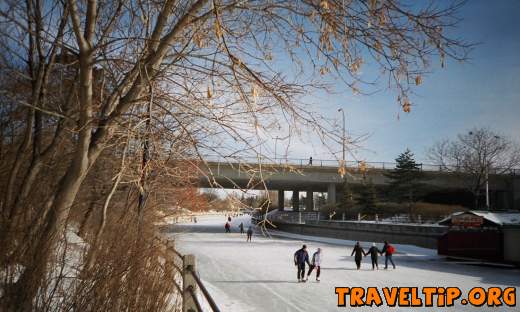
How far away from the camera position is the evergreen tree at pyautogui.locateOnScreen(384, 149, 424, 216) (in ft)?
154

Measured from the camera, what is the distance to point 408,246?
104 feet

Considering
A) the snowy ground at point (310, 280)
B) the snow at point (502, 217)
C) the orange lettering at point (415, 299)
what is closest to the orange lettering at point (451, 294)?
the snowy ground at point (310, 280)

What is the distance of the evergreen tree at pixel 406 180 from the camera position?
4688 cm

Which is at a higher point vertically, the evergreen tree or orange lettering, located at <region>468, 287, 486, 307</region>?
the evergreen tree

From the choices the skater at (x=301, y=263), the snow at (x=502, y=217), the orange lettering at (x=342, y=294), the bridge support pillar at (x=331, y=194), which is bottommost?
the orange lettering at (x=342, y=294)

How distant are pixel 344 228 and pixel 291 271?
22.4m

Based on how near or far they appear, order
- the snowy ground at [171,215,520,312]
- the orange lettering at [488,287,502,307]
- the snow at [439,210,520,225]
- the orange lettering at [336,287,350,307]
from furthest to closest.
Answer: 1. the snow at [439,210,520,225]
2. the orange lettering at [488,287,502,307]
3. the snowy ground at [171,215,520,312]
4. the orange lettering at [336,287,350,307]

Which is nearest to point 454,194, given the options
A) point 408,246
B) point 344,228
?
point 344,228

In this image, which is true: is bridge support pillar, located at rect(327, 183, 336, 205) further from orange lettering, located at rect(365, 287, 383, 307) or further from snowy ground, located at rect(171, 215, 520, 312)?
orange lettering, located at rect(365, 287, 383, 307)

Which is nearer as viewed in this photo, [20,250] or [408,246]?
[20,250]

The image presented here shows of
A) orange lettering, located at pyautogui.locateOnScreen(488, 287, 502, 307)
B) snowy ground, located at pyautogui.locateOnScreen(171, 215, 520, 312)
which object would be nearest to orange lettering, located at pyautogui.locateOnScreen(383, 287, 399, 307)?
snowy ground, located at pyautogui.locateOnScreen(171, 215, 520, 312)

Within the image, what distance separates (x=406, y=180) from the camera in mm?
47062

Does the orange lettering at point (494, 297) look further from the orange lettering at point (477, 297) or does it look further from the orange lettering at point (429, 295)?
the orange lettering at point (429, 295)

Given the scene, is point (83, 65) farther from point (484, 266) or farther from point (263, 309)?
point (484, 266)
